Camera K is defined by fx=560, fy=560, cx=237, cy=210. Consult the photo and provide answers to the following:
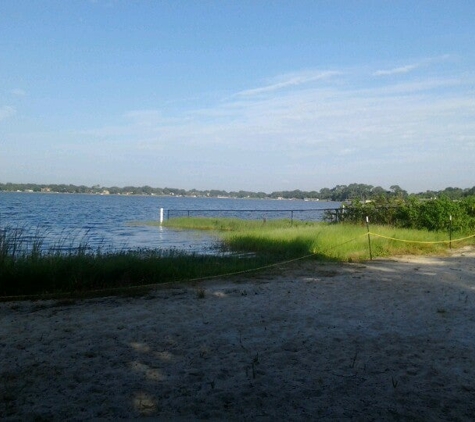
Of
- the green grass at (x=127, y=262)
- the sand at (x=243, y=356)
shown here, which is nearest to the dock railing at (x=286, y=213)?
the green grass at (x=127, y=262)

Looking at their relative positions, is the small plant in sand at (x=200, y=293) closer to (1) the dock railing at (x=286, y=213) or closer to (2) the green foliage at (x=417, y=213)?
(2) the green foliage at (x=417, y=213)

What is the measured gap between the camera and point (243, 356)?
6.62 m

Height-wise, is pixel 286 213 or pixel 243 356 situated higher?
pixel 286 213

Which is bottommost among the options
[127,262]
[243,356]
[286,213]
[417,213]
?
[243,356]

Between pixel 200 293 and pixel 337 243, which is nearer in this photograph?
pixel 200 293

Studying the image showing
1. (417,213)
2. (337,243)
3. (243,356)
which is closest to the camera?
(243,356)

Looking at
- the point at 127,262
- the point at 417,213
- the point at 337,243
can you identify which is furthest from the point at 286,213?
the point at 127,262

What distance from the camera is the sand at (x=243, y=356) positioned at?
5.09 metres

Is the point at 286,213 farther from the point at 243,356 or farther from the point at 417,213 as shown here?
the point at 243,356

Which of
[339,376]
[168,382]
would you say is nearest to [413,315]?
[339,376]

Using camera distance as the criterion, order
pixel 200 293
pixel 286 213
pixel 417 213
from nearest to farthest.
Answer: pixel 200 293
pixel 417 213
pixel 286 213

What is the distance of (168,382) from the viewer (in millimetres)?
5703

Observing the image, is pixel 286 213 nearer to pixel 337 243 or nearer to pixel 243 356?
pixel 337 243

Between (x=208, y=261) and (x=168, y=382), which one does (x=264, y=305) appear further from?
(x=208, y=261)
